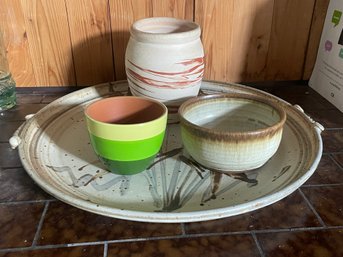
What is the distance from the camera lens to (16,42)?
28.5 inches

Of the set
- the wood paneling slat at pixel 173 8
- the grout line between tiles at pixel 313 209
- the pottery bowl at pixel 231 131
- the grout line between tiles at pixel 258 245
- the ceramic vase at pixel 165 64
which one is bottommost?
the grout line between tiles at pixel 313 209

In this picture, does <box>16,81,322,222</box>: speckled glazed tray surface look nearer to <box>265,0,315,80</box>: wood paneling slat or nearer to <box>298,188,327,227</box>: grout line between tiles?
<box>298,188,327,227</box>: grout line between tiles

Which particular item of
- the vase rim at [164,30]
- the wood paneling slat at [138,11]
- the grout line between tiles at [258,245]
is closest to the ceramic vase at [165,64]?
the vase rim at [164,30]

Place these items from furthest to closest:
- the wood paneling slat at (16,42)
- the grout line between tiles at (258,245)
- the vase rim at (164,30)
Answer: the wood paneling slat at (16,42) < the vase rim at (164,30) < the grout line between tiles at (258,245)

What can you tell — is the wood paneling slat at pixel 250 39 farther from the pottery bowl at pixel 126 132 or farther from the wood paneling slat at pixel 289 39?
the pottery bowl at pixel 126 132

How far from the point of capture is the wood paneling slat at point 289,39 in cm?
73

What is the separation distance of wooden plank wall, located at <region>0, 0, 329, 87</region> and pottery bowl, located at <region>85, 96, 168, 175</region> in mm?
275

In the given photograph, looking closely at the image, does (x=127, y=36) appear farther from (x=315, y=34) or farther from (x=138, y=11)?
(x=315, y=34)

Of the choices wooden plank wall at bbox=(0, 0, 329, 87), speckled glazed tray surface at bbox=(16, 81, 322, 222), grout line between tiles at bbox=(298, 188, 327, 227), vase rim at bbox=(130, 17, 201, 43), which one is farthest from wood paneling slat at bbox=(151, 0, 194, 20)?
grout line between tiles at bbox=(298, 188, 327, 227)

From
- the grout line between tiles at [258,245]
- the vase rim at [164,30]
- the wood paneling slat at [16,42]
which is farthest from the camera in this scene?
the wood paneling slat at [16,42]

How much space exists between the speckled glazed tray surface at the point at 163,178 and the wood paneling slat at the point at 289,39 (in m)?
0.23

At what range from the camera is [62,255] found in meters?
0.37

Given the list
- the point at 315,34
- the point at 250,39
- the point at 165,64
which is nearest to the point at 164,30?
the point at 165,64

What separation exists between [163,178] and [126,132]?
0.09 m
